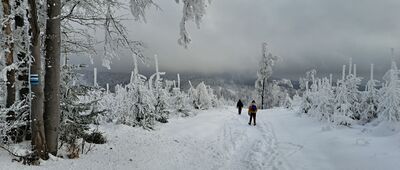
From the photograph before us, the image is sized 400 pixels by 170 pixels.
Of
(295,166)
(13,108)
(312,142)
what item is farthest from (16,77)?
(312,142)

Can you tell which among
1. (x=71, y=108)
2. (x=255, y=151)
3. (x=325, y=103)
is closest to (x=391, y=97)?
(x=325, y=103)

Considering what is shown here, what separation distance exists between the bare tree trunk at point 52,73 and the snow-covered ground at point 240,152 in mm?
630

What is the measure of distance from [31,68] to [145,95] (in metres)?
9.22

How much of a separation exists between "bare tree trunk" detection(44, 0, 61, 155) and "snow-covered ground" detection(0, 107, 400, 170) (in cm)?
63

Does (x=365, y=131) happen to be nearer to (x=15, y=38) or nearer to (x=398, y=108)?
(x=398, y=108)

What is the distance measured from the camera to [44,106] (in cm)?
685

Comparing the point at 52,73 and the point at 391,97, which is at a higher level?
the point at 52,73

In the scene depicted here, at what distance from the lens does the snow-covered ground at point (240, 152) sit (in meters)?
7.63

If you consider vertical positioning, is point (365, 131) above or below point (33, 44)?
below

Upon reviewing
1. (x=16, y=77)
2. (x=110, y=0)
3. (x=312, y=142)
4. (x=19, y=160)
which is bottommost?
(x=312, y=142)

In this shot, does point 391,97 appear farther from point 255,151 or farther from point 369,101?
point 255,151

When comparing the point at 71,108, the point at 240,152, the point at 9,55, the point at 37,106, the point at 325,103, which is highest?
the point at 9,55

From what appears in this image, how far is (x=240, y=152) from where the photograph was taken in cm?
1050

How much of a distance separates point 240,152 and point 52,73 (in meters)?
6.36
